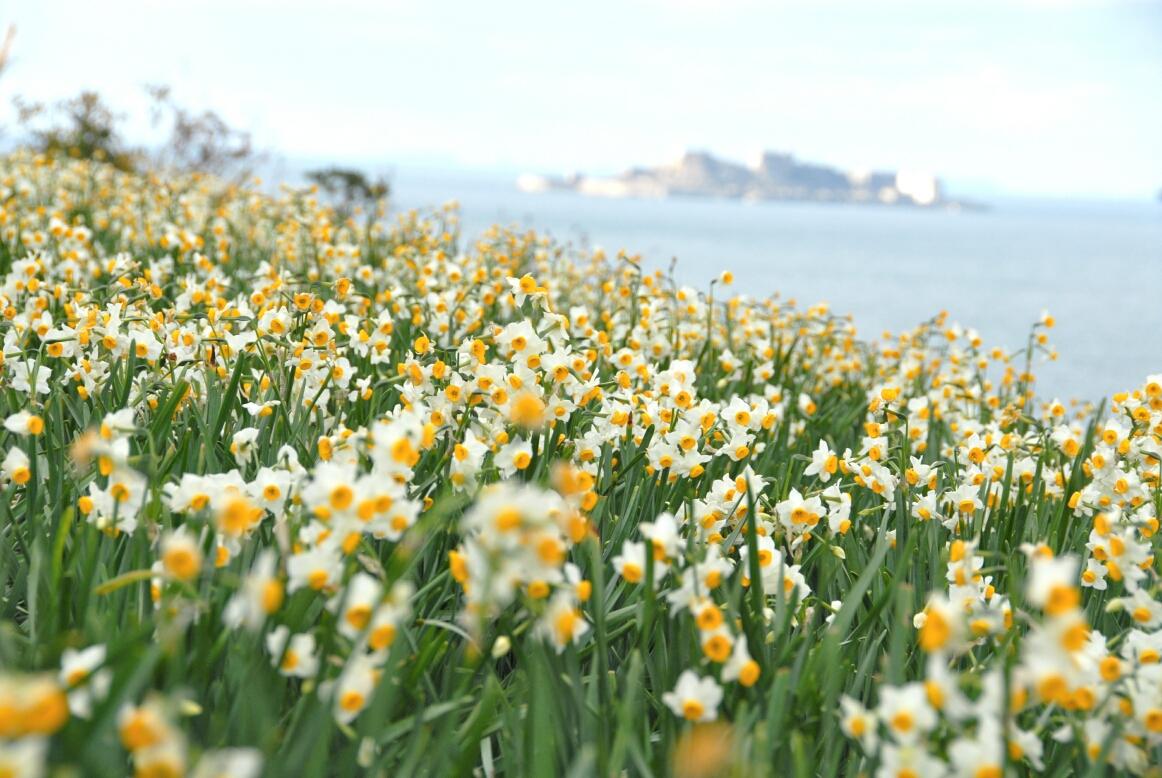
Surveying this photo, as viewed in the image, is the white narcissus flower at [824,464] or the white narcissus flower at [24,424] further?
the white narcissus flower at [824,464]

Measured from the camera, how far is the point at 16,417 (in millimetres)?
2029

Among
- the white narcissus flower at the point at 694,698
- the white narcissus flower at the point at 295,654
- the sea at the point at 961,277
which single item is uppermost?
the white narcissus flower at the point at 295,654

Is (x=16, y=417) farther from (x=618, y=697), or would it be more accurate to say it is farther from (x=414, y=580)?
(x=618, y=697)

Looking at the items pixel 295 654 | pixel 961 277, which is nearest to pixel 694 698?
pixel 295 654

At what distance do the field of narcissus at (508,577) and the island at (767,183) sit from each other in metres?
179

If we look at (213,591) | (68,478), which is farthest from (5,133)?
(213,591)

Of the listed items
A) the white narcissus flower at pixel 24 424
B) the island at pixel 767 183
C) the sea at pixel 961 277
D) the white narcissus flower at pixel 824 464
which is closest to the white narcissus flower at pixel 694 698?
the white narcissus flower at pixel 824 464

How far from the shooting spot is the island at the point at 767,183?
179125mm

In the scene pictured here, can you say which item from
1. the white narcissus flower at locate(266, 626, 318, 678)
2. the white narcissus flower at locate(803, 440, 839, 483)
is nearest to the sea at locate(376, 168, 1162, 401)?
the white narcissus flower at locate(803, 440, 839, 483)

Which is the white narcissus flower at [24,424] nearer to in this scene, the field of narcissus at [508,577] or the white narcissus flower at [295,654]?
the field of narcissus at [508,577]

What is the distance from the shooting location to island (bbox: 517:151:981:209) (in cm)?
17912

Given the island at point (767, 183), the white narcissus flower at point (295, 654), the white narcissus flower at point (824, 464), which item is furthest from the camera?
the island at point (767, 183)

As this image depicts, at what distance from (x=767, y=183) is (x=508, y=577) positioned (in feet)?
610

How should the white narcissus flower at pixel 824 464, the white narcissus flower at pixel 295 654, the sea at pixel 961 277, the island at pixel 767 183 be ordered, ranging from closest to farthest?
the white narcissus flower at pixel 295 654 < the white narcissus flower at pixel 824 464 < the sea at pixel 961 277 < the island at pixel 767 183
